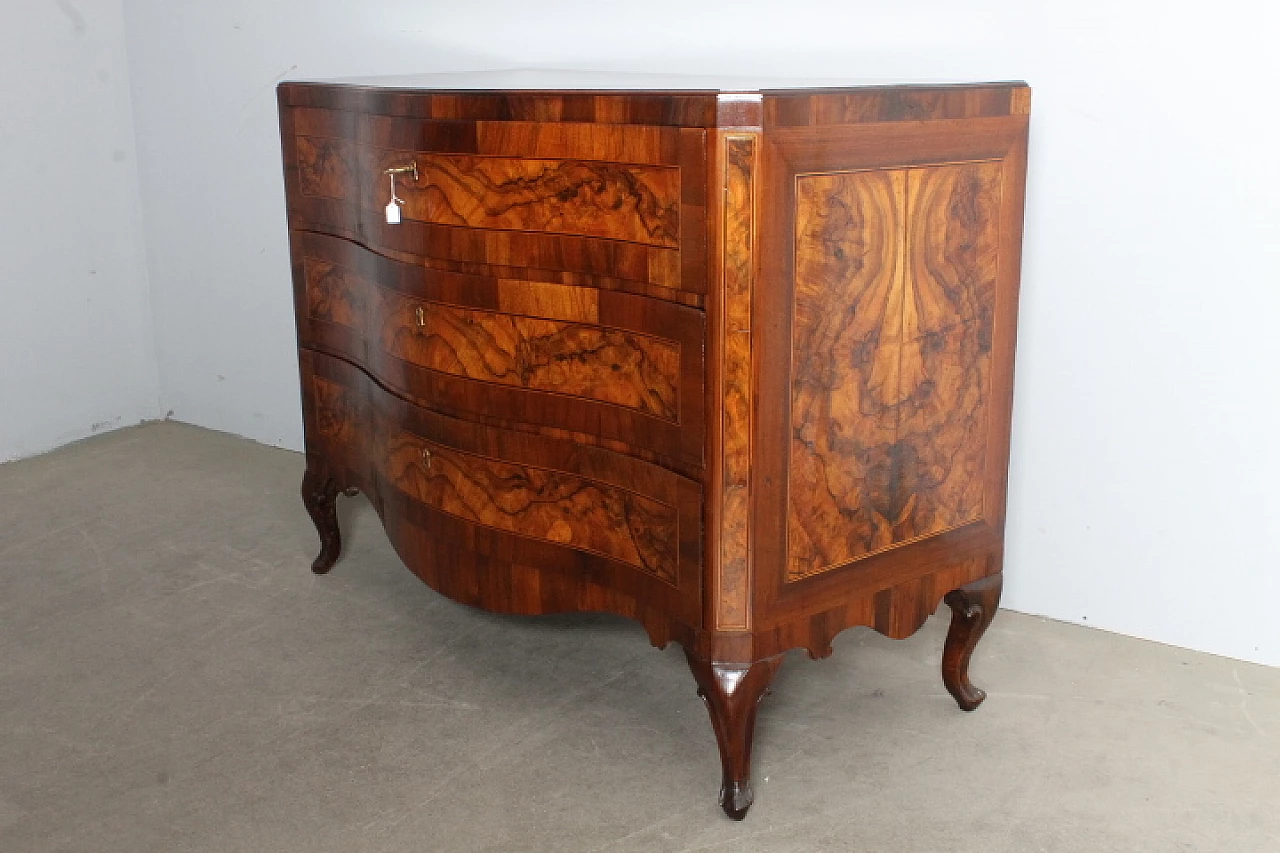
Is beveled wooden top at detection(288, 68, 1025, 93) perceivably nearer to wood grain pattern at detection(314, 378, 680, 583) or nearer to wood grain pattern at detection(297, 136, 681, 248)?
wood grain pattern at detection(297, 136, 681, 248)

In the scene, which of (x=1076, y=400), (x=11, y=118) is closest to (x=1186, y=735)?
(x=1076, y=400)

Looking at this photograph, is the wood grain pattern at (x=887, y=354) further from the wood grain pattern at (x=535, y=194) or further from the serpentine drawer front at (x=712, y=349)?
the wood grain pattern at (x=535, y=194)

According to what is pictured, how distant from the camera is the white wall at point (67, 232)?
3.67 m

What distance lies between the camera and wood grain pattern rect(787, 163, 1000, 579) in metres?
1.86

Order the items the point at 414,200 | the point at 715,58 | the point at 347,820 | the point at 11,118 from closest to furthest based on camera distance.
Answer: the point at 347,820
the point at 414,200
the point at 715,58
the point at 11,118

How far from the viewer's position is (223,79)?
3.66m

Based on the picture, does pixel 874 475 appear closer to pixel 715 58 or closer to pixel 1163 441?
pixel 1163 441

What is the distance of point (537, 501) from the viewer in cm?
212

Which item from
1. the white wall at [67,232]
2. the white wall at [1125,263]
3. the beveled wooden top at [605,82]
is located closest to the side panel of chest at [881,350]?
the beveled wooden top at [605,82]

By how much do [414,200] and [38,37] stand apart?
2.09 metres

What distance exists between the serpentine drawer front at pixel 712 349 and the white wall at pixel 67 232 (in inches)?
71.0

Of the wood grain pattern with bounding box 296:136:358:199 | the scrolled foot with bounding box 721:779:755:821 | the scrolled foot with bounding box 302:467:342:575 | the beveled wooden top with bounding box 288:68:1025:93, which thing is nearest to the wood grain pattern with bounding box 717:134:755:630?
the beveled wooden top with bounding box 288:68:1025:93

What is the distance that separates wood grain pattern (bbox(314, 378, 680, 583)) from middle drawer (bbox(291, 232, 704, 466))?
0.26 ft

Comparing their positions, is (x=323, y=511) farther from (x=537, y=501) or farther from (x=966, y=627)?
(x=966, y=627)
